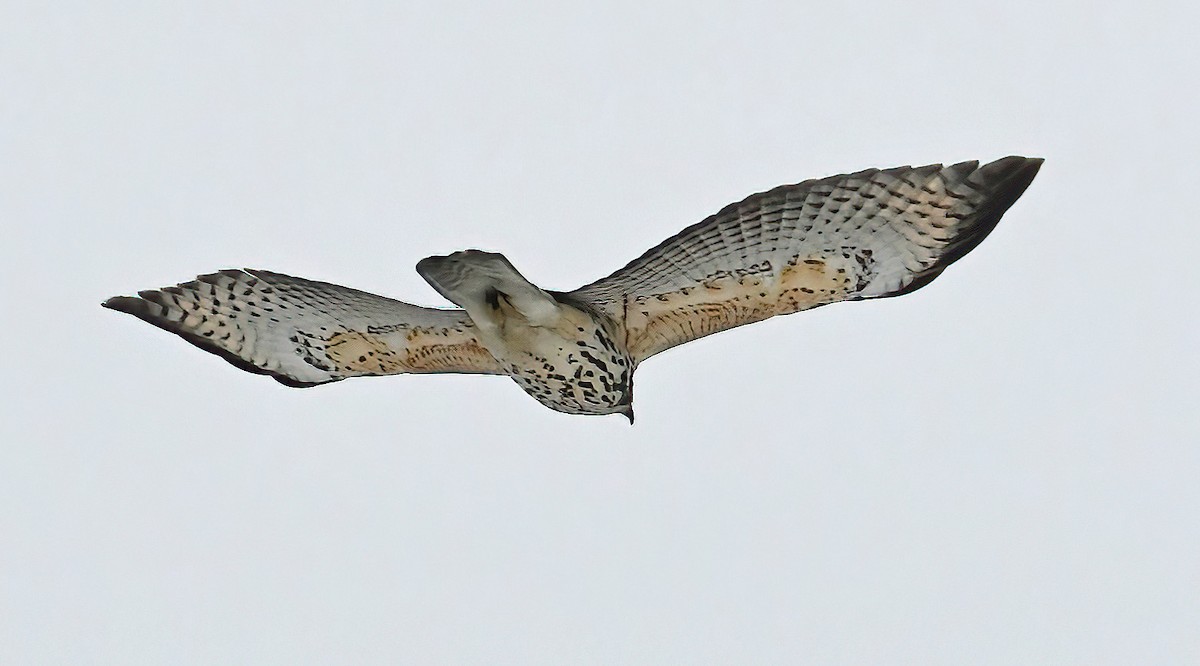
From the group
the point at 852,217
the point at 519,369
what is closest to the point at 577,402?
the point at 519,369

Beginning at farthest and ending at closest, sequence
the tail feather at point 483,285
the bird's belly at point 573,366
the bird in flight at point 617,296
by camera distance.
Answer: the bird's belly at point 573,366, the bird in flight at point 617,296, the tail feather at point 483,285

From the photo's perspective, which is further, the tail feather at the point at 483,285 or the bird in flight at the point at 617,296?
the bird in flight at the point at 617,296

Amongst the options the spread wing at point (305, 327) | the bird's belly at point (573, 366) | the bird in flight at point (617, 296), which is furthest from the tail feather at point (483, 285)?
the spread wing at point (305, 327)

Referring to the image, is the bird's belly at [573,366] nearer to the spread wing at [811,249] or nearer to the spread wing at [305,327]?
the spread wing at [811,249]

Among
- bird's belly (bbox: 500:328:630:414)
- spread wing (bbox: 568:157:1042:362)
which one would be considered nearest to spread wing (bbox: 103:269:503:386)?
bird's belly (bbox: 500:328:630:414)

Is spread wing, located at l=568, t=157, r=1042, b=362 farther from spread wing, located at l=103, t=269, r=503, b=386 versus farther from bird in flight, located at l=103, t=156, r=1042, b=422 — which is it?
spread wing, located at l=103, t=269, r=503, b=386

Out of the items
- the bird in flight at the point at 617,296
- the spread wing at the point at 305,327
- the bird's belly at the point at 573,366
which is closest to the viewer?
the bird in flight at the point at 617,296

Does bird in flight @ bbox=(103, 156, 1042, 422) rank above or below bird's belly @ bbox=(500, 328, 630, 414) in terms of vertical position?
above

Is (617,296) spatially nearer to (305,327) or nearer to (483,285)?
(483,285)

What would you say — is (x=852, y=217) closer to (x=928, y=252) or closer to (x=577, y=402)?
(x=928, y=252)
